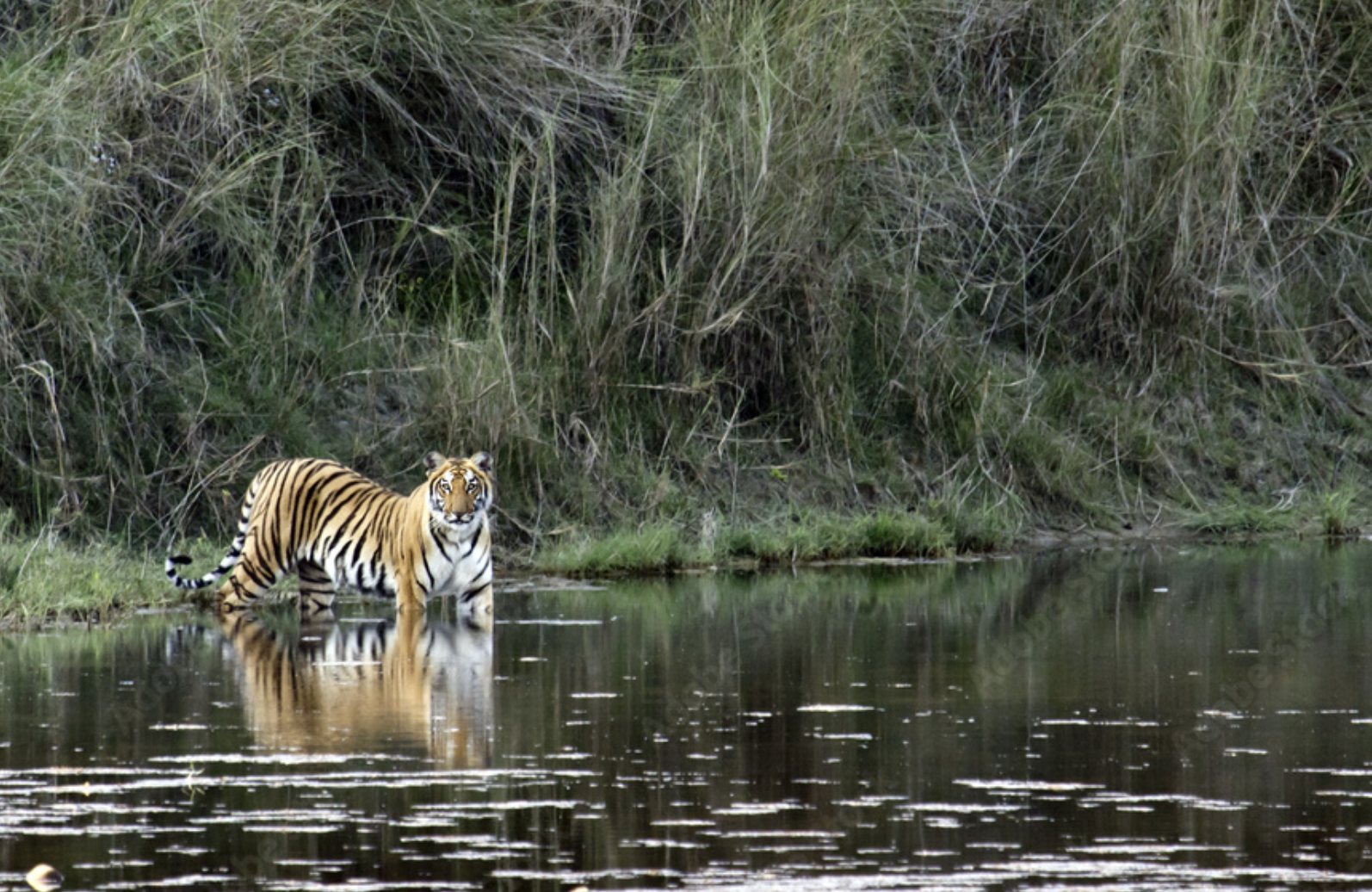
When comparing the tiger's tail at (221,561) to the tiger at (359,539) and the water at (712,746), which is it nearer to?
the tiger at (359,539)

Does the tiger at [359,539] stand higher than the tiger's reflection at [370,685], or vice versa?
the tiger at [359,539]

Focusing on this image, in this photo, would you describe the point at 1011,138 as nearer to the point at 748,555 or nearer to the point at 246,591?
the point at 748,555

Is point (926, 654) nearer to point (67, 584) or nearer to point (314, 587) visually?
point (314, 587)

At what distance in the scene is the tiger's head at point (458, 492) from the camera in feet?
36.7

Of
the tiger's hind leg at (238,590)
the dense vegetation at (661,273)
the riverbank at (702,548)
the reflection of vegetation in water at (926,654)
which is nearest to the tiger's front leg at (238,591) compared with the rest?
the tiger's hind leg at (238,590)

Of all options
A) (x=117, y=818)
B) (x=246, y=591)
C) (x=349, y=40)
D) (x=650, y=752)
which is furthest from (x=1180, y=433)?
(x=117, y=818)

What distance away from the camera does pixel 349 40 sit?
14742 millimetres

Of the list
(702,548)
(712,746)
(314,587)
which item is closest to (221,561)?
(314,587)

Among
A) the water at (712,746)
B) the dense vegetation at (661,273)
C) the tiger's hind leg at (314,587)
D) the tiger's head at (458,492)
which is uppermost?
the dense vegetation at (661,273)

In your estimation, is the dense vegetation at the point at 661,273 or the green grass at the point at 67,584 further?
the dense vegetation at the point at 661,273

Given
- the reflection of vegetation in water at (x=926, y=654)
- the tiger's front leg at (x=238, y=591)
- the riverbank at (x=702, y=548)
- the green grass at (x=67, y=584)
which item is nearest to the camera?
the reflection of vegetation in water at (x=926, y=654)

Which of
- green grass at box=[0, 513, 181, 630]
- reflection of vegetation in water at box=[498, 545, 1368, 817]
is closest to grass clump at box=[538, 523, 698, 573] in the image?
reflection of vegetation in water at box=[498, 545, 1368, 817]

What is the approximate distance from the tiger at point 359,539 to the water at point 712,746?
1.00 feet

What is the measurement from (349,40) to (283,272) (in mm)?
1658
